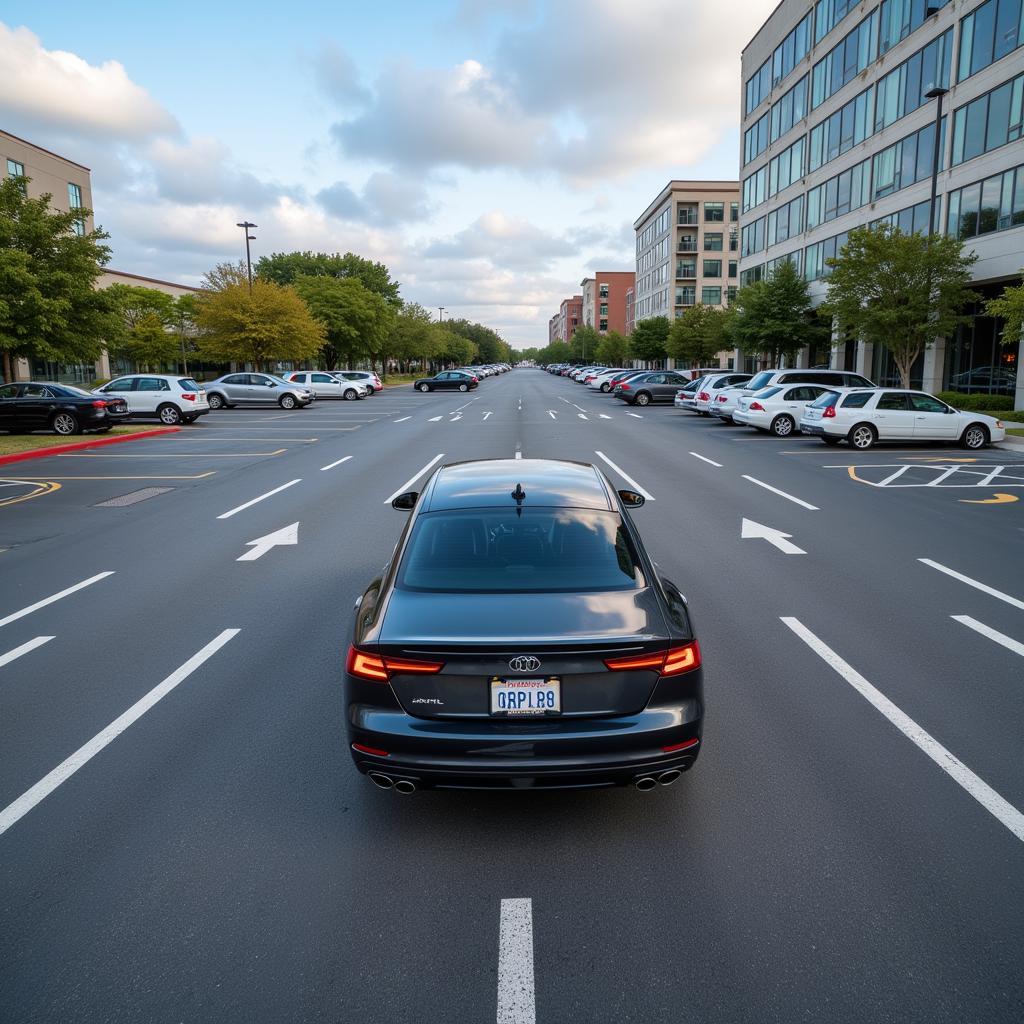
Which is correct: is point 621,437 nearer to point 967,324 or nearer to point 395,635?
point 967,324

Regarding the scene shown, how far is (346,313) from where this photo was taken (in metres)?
64.1

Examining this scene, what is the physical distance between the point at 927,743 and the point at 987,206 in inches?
1274

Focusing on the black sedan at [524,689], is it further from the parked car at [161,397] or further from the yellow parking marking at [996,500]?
the parked car at [161,397]

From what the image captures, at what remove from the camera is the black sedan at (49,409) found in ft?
74.6

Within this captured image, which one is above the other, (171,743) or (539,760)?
(539,760)

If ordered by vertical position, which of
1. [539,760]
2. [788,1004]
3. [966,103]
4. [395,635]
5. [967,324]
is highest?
[966,103]

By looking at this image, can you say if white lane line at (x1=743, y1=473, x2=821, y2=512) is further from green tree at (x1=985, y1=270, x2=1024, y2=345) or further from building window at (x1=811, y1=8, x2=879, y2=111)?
building window at (x1=811, y1=8, x2=879, y2=111)

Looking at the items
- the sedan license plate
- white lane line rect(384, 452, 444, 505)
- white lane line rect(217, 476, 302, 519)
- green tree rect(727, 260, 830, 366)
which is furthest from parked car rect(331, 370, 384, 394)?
the sedan license plate

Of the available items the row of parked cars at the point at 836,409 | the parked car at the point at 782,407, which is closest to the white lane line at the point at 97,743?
the row of parked cars at the point at 836,409

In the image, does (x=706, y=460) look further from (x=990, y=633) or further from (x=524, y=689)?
(x=524, y=689)

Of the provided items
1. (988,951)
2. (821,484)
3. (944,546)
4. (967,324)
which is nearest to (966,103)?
(967,324)

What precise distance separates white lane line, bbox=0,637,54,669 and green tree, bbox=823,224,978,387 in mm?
29277

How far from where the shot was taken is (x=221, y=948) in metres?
3.07

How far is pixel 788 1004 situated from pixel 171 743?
359 centimetres
